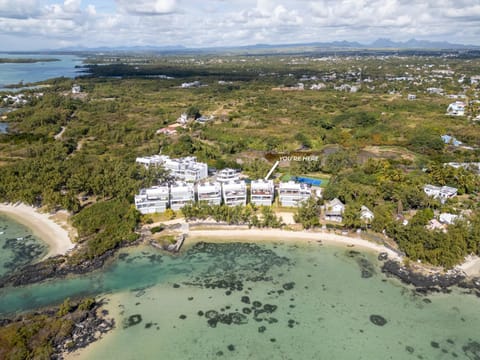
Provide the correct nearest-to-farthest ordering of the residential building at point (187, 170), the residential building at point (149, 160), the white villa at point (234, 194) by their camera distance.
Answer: the white villa at point (234, 194), the residential building at point (187, 170), the residential building at point (149, 160)

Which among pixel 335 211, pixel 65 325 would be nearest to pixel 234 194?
pixel 335 211

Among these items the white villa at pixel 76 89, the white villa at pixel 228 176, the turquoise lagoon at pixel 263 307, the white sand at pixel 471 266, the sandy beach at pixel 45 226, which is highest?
the white villa at pixel 76 89

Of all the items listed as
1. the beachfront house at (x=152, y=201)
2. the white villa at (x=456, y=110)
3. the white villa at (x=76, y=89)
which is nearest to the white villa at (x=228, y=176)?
the beachfront house at (x=152, y=201)

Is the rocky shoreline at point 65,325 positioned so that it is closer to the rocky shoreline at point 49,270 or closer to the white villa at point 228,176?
the rocky shoreline at point 49,270

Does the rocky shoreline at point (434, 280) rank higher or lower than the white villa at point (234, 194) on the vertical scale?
lower

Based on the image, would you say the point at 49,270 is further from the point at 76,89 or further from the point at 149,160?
the point at 76,89

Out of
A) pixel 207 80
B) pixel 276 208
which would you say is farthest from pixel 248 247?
pixel 207 80
